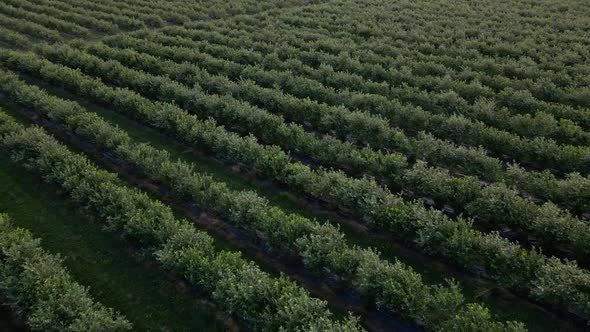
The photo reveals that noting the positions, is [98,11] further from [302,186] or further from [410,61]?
[302,186]

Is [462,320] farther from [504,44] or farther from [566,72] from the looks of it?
Result: [504,44]

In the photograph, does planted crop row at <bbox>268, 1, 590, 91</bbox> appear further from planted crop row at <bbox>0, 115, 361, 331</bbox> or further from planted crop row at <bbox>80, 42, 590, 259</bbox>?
planted crop row at <bbox>0, 115, 361, 331</bbox>

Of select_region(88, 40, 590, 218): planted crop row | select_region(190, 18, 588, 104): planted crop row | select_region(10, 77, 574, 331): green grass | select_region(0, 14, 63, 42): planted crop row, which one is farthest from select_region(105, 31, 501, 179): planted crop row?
select_region(0, 14, 63, 42): planted crop row

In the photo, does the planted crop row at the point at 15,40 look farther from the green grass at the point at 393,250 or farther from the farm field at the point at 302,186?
the green grass at the point at 393,250

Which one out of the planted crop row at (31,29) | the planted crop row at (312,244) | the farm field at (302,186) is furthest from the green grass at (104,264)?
the planted crop row at (31,29)

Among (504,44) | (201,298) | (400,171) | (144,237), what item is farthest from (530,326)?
(504,44)

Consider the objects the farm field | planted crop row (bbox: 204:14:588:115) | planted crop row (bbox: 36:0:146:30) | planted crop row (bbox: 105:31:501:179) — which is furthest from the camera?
planted crop row (bbox: 36:0:146:30)
